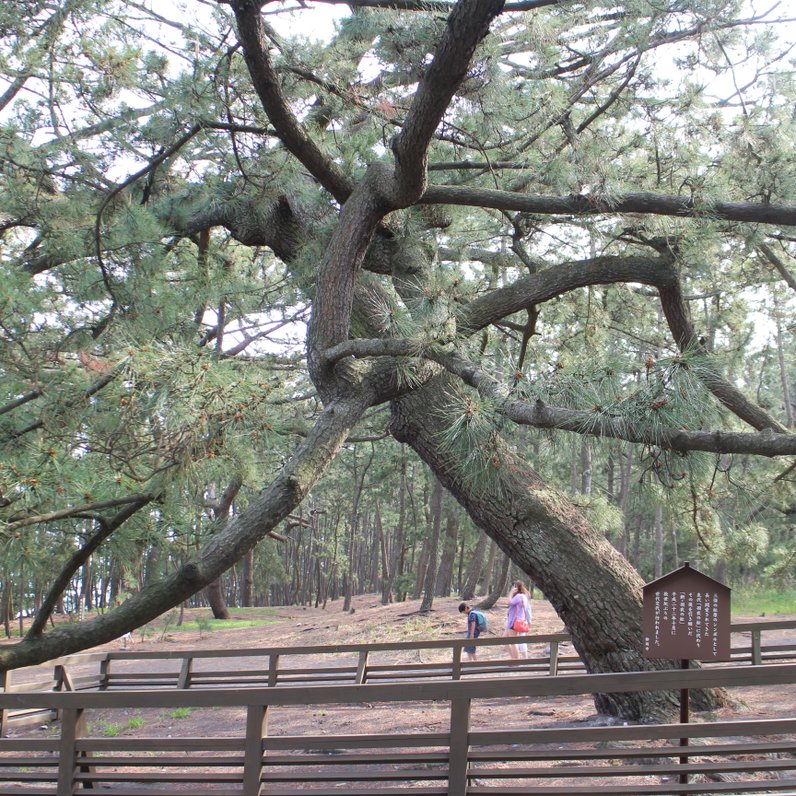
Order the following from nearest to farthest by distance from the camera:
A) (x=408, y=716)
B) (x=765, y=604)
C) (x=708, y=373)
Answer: (x=708, y=373) → (x=408, y=716) → (x=765, y=604)

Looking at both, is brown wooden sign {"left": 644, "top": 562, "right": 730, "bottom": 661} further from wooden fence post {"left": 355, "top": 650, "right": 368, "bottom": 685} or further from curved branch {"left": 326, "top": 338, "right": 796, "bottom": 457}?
wooden fence post {"left": 355, "top": 650, "right": 368, "bottom": 685}

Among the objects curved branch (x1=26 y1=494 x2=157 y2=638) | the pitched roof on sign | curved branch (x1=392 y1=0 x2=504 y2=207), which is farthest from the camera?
the pitched roof on sign

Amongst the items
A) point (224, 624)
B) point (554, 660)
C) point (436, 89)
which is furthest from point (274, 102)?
point (224, 624)

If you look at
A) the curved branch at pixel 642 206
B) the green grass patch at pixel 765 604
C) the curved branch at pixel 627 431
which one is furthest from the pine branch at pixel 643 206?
the green grass patch at pixel 765 604

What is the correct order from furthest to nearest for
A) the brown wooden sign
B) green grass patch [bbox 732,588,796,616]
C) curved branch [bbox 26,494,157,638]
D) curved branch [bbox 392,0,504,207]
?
green grass patch [bbox 732,588,796,616] → the brown wooden sign → curved branch [bbox 26,494,157,638] → curved branch [bbox 392,0,504,207]

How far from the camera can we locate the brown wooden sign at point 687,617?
414 centimetres

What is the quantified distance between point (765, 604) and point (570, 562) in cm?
1770

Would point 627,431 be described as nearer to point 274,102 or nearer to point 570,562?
point 570,562

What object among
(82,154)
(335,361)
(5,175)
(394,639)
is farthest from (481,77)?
(394,639)

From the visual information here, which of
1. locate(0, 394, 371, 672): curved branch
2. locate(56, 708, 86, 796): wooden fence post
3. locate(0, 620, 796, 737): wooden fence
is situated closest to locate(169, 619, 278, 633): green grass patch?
locate(0, 620, 796, 737): wooden fence

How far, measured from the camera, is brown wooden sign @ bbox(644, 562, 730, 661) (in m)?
4.14

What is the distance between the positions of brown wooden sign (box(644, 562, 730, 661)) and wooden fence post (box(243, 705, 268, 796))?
2165mm

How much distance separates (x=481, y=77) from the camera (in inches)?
189

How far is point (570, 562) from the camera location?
18.4ft
